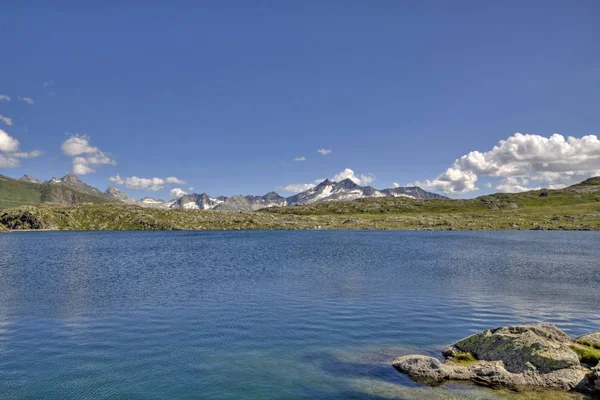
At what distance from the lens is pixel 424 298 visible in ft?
176

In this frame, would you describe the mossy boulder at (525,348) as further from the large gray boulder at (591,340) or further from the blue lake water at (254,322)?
the blue lake water at (254,322)

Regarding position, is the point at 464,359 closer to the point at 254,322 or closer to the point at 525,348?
the point at 525,348

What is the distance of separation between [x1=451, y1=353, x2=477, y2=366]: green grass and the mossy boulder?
0.52 m

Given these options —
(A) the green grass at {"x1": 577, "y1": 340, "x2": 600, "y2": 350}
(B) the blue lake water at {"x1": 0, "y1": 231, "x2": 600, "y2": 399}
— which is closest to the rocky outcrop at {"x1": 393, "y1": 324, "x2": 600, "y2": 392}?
(B) the blue lake water at {"x1": 0, "y1": 231, "x2": 600, "y2": 399}

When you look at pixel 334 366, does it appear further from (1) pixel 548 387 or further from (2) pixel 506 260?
(2) pixel 506 260

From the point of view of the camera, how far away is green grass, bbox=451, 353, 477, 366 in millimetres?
29594

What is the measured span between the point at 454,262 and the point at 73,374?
84839mm

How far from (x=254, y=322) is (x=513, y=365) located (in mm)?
25005

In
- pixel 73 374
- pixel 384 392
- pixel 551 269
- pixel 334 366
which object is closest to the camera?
pixel 384 392

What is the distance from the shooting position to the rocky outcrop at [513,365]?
2625cm

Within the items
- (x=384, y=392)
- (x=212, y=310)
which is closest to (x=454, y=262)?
(x=212, y=310)

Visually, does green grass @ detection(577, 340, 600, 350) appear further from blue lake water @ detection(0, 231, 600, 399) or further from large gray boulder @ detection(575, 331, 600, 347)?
blue lake water @ detection(0, 231, 600, 399)

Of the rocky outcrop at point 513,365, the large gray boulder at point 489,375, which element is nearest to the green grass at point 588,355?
the rocky outcrop at point 513,365

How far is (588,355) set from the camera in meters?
29.1
